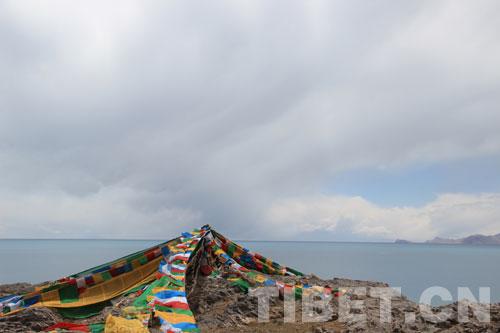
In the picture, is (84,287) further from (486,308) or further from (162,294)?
(486,308)

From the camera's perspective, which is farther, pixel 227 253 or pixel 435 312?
pixel 227 253

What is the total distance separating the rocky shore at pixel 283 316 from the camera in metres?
7.81

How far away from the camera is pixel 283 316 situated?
31.2 feet

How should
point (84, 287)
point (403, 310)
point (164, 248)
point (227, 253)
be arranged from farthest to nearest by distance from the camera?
point (227, 253)
point (164, 248)
point (84, 287)
point (403, 310)

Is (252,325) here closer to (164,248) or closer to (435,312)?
(435,312)

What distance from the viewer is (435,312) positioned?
28.2 ft

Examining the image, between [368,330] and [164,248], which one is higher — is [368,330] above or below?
below

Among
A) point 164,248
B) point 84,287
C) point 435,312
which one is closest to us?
point 435,312

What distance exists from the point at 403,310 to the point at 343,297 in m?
1.90

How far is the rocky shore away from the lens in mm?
7809

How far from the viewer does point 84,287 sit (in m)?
11.4

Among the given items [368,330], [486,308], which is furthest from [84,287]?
[486,308]

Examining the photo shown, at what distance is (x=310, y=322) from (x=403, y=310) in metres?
2.02

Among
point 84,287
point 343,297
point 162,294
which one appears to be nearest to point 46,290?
point 84,287
